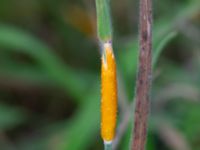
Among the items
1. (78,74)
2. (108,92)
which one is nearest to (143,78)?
(108,92)

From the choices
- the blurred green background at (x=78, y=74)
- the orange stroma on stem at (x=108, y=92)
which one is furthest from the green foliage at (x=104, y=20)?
the blurred green background at (x=78, y=74)

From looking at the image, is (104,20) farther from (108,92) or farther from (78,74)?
(78,74)

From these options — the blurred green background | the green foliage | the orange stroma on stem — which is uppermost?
the green foliage

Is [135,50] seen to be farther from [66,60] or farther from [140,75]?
[140,75]

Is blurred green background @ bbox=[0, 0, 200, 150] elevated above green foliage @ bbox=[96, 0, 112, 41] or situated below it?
below

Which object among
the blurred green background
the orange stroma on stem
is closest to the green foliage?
the orange stroma on stem

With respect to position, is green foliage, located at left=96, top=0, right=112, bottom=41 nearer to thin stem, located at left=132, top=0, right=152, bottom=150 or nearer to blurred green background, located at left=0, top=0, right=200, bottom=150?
thin stem, located at left=132, top=0, right=152, bottom=150
